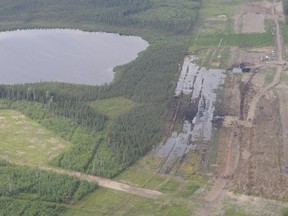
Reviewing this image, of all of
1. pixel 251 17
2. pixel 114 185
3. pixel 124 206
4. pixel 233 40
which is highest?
pixel 251 17

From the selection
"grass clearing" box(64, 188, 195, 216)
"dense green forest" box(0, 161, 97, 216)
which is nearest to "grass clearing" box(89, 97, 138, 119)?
"dense green forest" box(0, 161, 97, 216)

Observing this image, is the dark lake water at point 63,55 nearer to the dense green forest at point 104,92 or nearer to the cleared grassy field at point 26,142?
the dense green forest at point 104,92

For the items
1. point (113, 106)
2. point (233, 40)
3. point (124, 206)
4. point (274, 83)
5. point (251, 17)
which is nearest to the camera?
point (124, 206)

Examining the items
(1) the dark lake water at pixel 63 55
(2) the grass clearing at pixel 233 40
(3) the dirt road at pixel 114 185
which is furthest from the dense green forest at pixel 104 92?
(1) the dark lake water at pixel 63 55

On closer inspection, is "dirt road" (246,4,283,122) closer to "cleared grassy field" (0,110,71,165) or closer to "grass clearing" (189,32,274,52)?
"grass clearing" (189,32,274,52)

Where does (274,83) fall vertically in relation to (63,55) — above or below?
below

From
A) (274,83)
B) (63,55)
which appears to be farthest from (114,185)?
(63,55)

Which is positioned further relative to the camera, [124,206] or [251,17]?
[251,17]

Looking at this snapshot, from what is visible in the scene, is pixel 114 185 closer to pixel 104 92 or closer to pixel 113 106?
pixel 113 106
